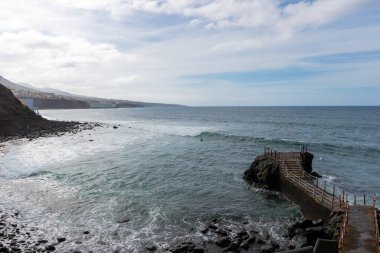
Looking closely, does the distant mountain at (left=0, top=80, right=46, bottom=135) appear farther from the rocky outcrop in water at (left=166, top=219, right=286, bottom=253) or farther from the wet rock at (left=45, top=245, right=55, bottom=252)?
the rocky outcrop in water at (left=166, top=219, right=286, bottom=253)

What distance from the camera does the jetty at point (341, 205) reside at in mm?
15500

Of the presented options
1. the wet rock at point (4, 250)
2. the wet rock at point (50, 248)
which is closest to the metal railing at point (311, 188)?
the wet rock at point (50, 248)

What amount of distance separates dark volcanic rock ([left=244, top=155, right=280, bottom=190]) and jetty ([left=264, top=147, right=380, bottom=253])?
650mm

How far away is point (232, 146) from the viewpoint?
192ft

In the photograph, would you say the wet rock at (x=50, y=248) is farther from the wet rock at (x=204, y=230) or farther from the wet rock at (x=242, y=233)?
the wet rock at (x=242, y=233)

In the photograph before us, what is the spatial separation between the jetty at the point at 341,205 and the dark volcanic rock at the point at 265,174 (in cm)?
65

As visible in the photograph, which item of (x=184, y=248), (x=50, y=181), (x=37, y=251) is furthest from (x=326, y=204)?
(x=50, y=181)

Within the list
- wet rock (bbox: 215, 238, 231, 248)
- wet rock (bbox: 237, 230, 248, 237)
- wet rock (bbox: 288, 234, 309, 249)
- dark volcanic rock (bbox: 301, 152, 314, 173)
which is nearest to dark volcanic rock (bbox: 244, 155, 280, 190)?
dark volcanic rock (bbox: 301, 152, 314, 173)

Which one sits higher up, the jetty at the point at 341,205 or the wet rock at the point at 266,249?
the jetty at the point at 341,205

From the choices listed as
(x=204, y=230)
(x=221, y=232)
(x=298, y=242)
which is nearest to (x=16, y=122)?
(x=204, y=230)

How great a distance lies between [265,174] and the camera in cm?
3147

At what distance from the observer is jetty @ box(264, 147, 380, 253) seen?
15.5 metres

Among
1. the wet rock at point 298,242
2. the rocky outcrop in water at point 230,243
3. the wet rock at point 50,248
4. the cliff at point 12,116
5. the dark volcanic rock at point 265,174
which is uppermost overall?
the cliff at point 12,116

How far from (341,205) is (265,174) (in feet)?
35.4
